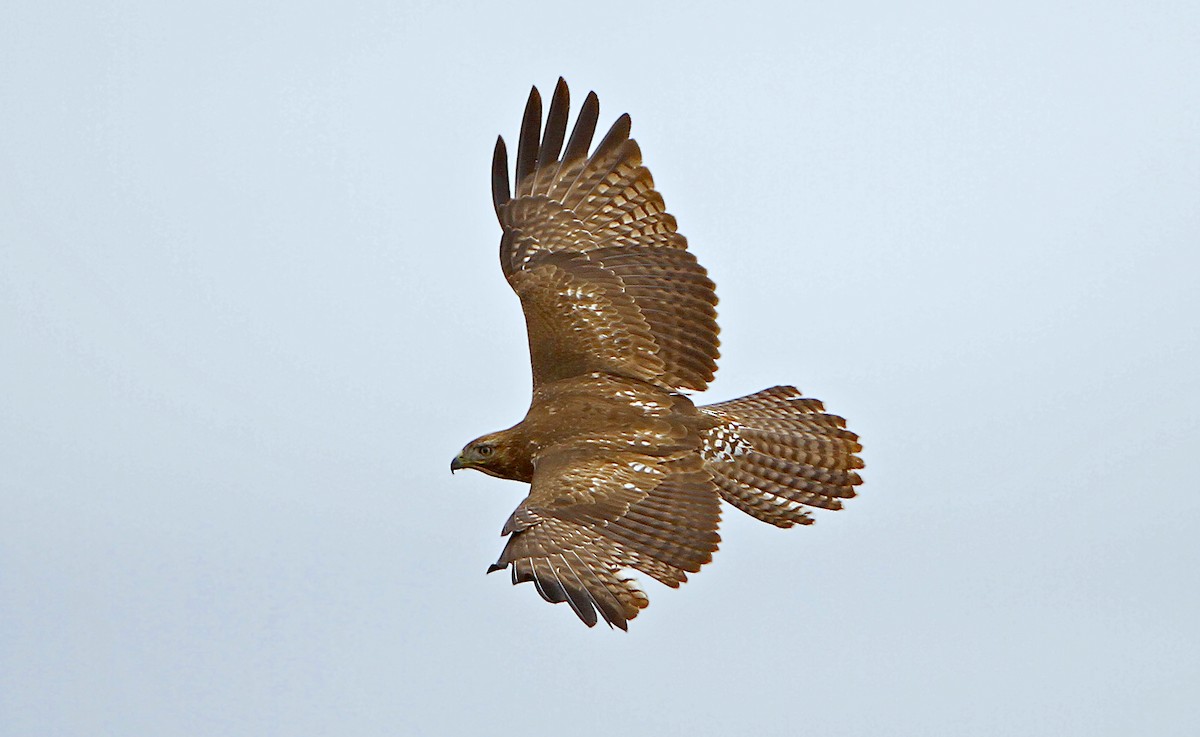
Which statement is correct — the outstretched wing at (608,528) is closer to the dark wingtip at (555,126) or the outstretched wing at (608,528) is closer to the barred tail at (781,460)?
the barred tail at (781,460)

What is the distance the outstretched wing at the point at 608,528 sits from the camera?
487 inches

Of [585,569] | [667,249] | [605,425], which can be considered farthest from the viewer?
[667,249]

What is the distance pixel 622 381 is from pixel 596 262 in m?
1.04

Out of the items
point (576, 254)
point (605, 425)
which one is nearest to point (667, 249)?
point (576, 254)

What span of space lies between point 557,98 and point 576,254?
3.87ft

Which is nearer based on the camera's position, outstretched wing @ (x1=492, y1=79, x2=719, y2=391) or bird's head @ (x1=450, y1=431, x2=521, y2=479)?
bird's head @ (x1=450, y1=431, x2=521, y2=479)

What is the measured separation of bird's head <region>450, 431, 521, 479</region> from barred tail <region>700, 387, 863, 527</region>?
4.54 ft

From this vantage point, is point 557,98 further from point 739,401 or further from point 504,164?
point 739,401

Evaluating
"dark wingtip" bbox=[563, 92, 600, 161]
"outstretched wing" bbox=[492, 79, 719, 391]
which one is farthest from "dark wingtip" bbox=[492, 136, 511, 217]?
"dark wingtip" bbox=[563, 92, 600, 161]

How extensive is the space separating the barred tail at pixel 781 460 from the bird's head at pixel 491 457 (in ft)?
4.54

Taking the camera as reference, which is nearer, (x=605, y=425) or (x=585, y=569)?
(x=585, y=569)

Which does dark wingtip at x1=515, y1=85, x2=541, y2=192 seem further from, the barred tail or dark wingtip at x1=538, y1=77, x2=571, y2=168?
the barred tail

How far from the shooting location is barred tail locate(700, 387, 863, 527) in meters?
14.6

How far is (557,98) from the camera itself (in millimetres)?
15398
